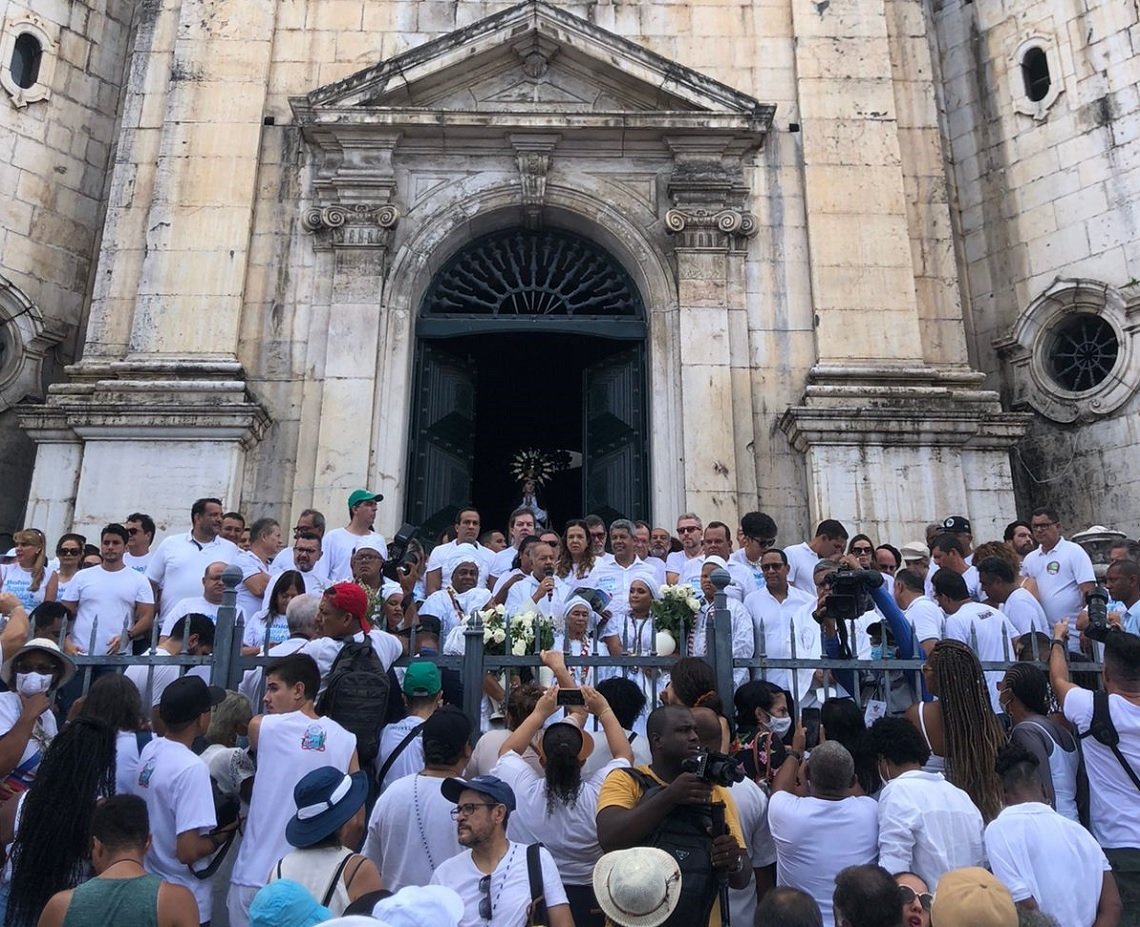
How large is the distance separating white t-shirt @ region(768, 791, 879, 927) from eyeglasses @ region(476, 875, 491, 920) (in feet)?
4.40

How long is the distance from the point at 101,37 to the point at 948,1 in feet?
41.0

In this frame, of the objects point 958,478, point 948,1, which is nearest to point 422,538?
point 958,478

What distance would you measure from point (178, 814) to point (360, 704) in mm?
1028

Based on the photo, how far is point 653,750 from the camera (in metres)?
4.56

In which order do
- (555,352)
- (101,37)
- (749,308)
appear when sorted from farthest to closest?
(555,352) < (101,37) < (749,308)

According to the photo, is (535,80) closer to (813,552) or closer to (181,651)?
(813,552)

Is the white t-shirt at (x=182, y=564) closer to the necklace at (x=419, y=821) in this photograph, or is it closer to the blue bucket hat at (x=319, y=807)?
the necklace at (x=419, y=821)

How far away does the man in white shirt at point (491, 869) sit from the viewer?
4.19m

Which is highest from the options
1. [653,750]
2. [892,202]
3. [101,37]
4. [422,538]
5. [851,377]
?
[101,37]

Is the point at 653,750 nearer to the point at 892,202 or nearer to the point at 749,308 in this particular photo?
the point at 749,308

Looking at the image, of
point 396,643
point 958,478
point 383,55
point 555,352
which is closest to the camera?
point 396,643

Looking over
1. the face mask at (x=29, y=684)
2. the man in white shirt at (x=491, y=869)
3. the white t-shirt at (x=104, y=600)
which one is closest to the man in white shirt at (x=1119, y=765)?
the man in white shirt at (x=491, y=869)

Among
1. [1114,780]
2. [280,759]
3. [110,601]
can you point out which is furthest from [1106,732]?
[110,601]

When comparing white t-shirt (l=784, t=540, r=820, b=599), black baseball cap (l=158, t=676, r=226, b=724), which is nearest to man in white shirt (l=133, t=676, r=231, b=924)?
black baseball cap (l=158, t=676, r=226, b=724)
